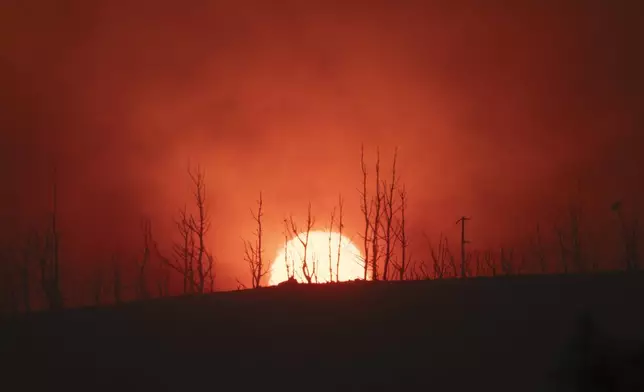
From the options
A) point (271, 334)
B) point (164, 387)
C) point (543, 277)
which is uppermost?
point (543, 277)

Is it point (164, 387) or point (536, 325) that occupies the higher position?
point (536, 325)

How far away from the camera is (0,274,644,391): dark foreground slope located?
14.1m

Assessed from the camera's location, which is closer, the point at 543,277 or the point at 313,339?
the point at 313,339

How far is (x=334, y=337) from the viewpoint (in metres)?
15.9

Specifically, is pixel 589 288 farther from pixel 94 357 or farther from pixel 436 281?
pixel 94 357

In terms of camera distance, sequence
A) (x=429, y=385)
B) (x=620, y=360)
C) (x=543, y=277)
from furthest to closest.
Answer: (x=543, y=277) < (x=429, y=385) < (x=620, y=360)

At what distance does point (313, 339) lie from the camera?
52.6 ft

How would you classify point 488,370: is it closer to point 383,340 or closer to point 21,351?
point 383,340

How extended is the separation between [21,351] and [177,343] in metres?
4.05

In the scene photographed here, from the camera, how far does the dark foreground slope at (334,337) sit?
46.4 feet

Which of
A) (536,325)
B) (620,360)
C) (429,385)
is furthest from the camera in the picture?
(536,325)

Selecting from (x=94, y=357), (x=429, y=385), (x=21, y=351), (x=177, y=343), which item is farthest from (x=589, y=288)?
(x=21, y=351)

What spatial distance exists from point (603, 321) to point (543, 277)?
280cm

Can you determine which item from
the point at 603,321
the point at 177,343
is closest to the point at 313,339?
the point at 177,343
